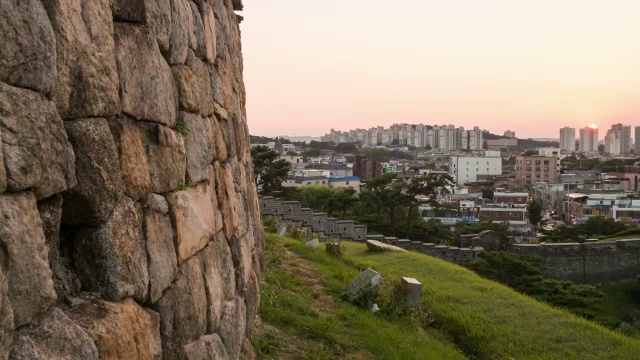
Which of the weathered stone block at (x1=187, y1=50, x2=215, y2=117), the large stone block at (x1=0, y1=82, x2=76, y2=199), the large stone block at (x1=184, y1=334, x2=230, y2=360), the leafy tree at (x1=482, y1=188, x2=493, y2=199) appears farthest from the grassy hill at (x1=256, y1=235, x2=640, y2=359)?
the leafy tree at (x1=482, y1=188, x2=493, y2=199)

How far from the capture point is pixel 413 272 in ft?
40.5

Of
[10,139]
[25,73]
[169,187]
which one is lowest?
[169,187]

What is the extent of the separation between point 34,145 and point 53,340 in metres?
0.65

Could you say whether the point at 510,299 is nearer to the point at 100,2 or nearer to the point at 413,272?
the point at 413,272

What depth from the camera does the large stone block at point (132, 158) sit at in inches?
113

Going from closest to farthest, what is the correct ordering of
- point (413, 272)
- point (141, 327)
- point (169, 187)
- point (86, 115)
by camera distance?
point (86, 115), point (141, 327), point (169, 187), point (413, 272)

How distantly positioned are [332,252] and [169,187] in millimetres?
9105

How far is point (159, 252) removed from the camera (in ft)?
10.3

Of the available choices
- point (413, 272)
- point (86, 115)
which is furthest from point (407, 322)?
point (86, 115)

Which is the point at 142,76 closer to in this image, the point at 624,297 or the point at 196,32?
the point at 196,32

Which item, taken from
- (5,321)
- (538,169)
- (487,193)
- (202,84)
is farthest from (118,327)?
(538,169)

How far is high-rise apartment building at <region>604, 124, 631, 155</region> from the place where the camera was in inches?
7067

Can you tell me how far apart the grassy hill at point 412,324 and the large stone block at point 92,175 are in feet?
10.5

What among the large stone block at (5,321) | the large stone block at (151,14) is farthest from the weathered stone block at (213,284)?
the large stone block at (5,321)
